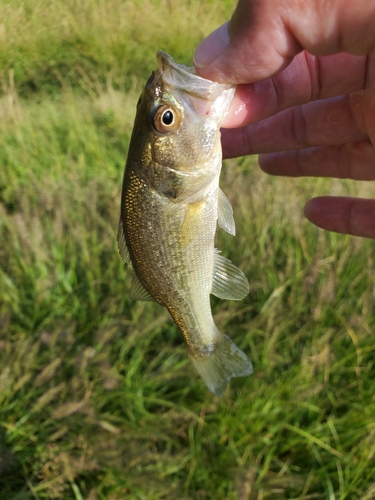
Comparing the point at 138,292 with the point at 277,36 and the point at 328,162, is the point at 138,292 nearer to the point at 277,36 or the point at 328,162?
the point at 277,36

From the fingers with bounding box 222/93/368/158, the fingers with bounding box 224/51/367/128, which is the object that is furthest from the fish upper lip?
the fingers with bounding box 222/93/368/158

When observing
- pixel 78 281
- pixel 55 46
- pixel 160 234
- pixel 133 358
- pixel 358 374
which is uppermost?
pixel 55 46

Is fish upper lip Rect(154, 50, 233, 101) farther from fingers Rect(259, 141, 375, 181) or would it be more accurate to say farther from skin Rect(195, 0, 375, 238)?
fingers Rect(259, 141, 375, 181)

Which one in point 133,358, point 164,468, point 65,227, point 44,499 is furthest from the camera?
point 65,227

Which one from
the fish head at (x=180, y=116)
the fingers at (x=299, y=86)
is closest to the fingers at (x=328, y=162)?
the fingers at (x=299, y=86)

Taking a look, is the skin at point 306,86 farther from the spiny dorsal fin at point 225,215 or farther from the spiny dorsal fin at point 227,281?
the spiny dorsal fin at point 227,281

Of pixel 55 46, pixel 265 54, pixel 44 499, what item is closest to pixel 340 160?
pixel 265 54

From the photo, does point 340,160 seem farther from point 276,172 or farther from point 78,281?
point 78,281

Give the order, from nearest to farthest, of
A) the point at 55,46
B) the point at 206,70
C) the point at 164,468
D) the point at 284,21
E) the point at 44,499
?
the point at 284,21 → the point at 206,70 → the point at 44,499 → the point at 164,468 → the point at 55,46
